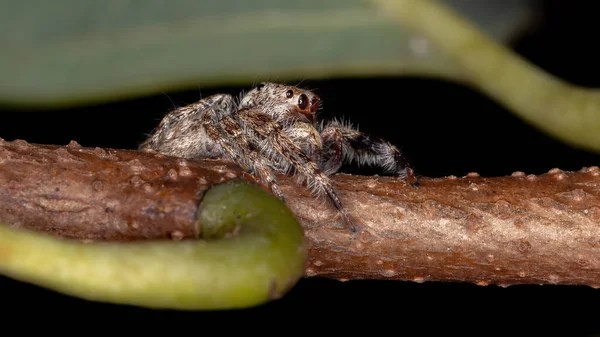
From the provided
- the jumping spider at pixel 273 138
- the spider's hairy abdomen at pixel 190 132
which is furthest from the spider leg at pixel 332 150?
the spider's hairy abdomen at pixel 190 132

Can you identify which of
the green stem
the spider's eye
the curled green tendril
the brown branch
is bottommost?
the curled green tendril

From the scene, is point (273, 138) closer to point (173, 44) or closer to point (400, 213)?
point (400, 213)

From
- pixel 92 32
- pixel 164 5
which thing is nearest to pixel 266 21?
pixel 164 5

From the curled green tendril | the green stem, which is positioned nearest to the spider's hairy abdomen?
the green stem

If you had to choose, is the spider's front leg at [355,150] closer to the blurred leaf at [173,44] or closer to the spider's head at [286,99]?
the spider's head at [286,99]

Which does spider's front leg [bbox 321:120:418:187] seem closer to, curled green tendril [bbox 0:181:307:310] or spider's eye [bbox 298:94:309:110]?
spider's eye [bbox 298:94:309:110]

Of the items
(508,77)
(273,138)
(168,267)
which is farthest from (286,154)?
(168,267)
